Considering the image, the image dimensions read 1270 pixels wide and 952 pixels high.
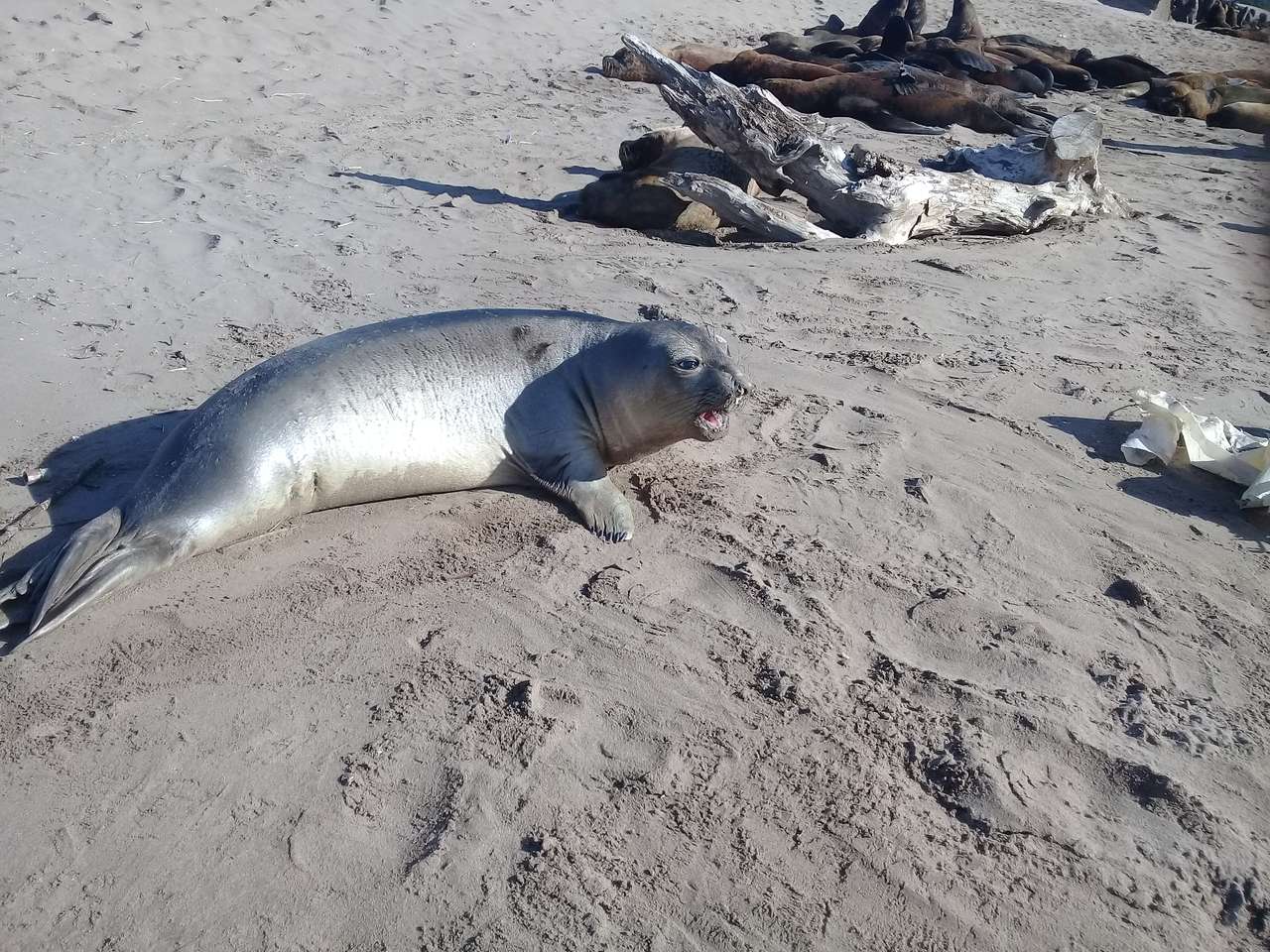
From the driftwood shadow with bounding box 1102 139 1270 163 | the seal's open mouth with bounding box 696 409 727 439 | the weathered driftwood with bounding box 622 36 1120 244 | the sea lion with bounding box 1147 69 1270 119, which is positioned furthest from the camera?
the sea lion with bounding box 1147 69 1270 119

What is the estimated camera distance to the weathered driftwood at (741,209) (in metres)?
6.42

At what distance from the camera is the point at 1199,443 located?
3.99 meters

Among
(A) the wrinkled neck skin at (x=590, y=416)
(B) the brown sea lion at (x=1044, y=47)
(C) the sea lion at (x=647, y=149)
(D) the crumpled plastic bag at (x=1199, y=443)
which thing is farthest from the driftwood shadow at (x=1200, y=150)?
(A) the wrinkled neck skin at (x=590, y=416)

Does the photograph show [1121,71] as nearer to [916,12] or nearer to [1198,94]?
[1198,94]

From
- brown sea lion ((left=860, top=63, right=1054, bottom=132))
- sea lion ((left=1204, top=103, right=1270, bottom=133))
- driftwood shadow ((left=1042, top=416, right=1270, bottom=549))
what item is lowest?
sea lion ((left=1204, top=103, right=1270, bottom=133))

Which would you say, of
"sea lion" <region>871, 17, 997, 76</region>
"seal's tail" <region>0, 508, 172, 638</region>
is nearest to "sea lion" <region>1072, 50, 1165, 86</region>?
"sea lion" <region>871, 17, 997, 76</region>

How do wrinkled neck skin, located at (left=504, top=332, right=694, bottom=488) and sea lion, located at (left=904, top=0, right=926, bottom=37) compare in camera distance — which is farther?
sea lion, located at (left=904, top=0, right=926, bottom=37)

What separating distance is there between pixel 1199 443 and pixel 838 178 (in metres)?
3.36

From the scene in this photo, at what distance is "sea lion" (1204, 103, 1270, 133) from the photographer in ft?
35.9

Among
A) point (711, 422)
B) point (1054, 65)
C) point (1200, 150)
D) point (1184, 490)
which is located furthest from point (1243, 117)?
point (711, 422)

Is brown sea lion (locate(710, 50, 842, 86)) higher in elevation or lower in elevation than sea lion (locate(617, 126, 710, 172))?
lower

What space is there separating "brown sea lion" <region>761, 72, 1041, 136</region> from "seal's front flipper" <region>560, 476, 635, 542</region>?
7.71m

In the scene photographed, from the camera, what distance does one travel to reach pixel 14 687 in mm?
2738

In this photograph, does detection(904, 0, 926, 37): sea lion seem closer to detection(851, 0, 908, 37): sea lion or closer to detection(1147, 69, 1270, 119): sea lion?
detection(851, 0, 908, 37): sea lion
